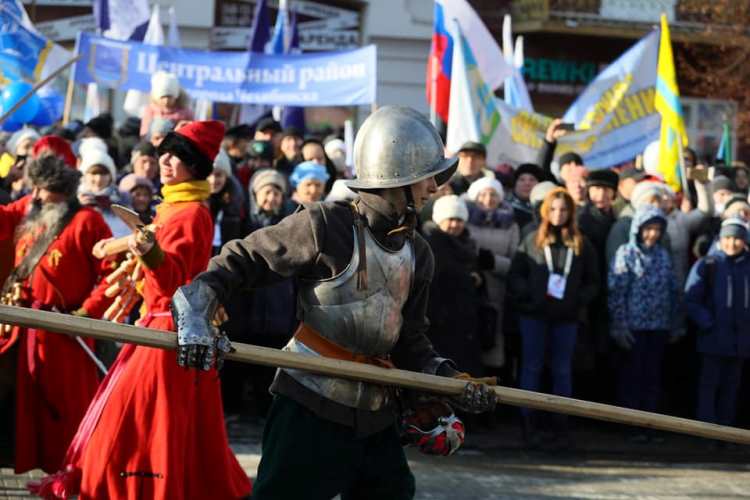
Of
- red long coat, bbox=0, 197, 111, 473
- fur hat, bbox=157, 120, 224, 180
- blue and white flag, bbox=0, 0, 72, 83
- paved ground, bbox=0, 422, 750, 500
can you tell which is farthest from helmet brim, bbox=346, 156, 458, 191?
blue and white flag, bbox=0, 0, 72, 83

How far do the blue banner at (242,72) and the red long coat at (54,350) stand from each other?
17.8ft

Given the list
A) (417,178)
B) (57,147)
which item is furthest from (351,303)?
(57,147)

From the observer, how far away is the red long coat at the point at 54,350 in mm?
7176

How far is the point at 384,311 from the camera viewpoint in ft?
16.1

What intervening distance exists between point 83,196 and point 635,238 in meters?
3.85

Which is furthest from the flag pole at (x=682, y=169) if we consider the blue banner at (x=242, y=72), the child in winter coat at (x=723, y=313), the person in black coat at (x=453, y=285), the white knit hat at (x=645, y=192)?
the person in black coat at (x=453, y=285)

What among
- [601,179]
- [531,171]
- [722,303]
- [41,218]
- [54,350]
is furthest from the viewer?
[531,171]

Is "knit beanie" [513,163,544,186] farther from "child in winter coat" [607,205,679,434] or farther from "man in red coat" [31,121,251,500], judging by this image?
"man in red coat" [31,121,251,500]

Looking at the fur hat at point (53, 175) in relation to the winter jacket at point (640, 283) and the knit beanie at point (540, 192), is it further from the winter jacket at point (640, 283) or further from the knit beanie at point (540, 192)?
the winter jacket at point (640, 283)

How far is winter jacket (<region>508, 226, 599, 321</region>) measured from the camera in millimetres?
9680

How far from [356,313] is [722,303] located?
5.77m

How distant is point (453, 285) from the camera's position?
31.5ft

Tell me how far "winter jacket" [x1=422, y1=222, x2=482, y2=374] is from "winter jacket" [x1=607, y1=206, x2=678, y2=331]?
1.10 meters

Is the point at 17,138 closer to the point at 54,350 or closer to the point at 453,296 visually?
the point at 453,296
